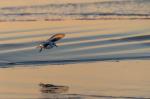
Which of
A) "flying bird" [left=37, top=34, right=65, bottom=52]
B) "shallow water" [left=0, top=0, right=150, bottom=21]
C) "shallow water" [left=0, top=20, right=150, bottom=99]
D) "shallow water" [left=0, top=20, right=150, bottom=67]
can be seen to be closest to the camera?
"shallow water" [left=0, top=20, right=150, bottom=99]

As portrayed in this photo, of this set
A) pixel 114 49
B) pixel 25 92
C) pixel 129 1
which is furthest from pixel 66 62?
pixel 129 1

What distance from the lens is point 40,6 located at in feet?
26.9

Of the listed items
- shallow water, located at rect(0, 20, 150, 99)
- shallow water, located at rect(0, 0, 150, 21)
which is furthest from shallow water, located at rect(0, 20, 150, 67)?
shallow water, located at rect(0, 0, 150, 21)

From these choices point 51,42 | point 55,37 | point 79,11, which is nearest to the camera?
point 51,42

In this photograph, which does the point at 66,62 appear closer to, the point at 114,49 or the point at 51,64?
the point at 51,64

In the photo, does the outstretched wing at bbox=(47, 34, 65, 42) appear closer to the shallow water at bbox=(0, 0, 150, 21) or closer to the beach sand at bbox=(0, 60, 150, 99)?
the shallow water at bbox=(0, 0, 150, 21)

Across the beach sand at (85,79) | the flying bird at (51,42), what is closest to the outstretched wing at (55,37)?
the flying bird at (51,42)

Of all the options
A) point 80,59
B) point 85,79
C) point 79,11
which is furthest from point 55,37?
point 85,79

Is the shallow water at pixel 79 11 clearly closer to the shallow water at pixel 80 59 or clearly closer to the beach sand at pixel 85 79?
the shallow water at pixel 80 59

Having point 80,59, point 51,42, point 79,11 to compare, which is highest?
point 79,11

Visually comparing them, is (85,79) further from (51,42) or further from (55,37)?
(55,37)

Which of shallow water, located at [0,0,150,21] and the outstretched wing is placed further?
shallow water, located at [0,0,150,21]

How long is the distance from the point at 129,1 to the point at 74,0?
2.19 ft

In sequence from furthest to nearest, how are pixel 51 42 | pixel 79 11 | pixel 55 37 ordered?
1. pixel 79 11
2. pixel 55 37
3. pixel 51 42
